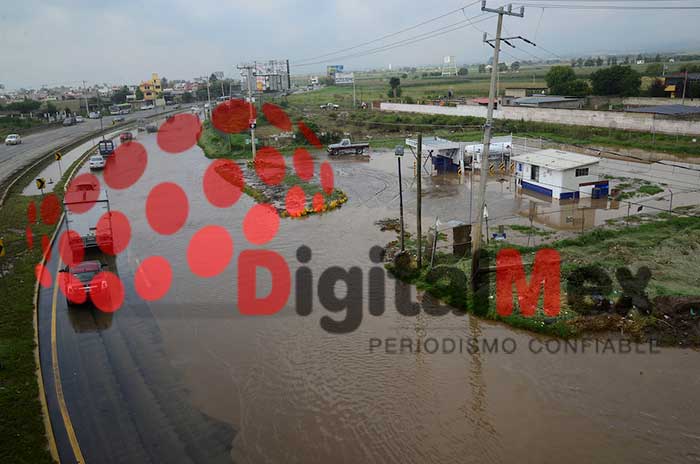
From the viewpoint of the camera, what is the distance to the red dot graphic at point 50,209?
2714 cm

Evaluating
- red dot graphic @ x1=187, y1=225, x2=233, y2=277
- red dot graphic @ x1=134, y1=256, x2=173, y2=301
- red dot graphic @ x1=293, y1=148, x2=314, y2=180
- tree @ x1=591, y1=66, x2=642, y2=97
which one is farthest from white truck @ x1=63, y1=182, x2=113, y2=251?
tree @ x1=591, y1=66, x2=642, y2=97

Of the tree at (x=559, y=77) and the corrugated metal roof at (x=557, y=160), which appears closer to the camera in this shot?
the corrugated metal roof at (x=557, y=160)

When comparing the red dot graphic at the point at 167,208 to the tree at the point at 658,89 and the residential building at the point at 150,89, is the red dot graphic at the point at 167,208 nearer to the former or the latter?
the tree at the point at 658,89

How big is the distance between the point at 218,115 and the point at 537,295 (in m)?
69.2

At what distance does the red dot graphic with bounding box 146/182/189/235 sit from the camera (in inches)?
1042

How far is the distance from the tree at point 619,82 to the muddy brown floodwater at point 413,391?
2245 inches

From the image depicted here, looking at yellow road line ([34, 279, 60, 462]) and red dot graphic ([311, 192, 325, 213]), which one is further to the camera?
red dot graphic ([311, 192, 325, 213])

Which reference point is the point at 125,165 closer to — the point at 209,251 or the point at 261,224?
the point at 261,224

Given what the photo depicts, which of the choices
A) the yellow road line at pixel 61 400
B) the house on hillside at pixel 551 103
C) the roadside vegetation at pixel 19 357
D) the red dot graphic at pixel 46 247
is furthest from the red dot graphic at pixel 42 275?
the house on hillside at pixel 551 103

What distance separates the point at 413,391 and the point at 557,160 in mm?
21331

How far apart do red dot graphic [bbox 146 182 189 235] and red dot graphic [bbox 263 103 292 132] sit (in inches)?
1131

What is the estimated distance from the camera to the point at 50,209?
29.4m

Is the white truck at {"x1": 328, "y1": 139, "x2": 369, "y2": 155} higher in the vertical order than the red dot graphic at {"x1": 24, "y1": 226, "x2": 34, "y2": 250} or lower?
higher

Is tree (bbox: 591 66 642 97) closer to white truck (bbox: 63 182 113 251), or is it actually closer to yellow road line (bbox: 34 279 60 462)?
white truck (bbox: 63 182 113 251)
